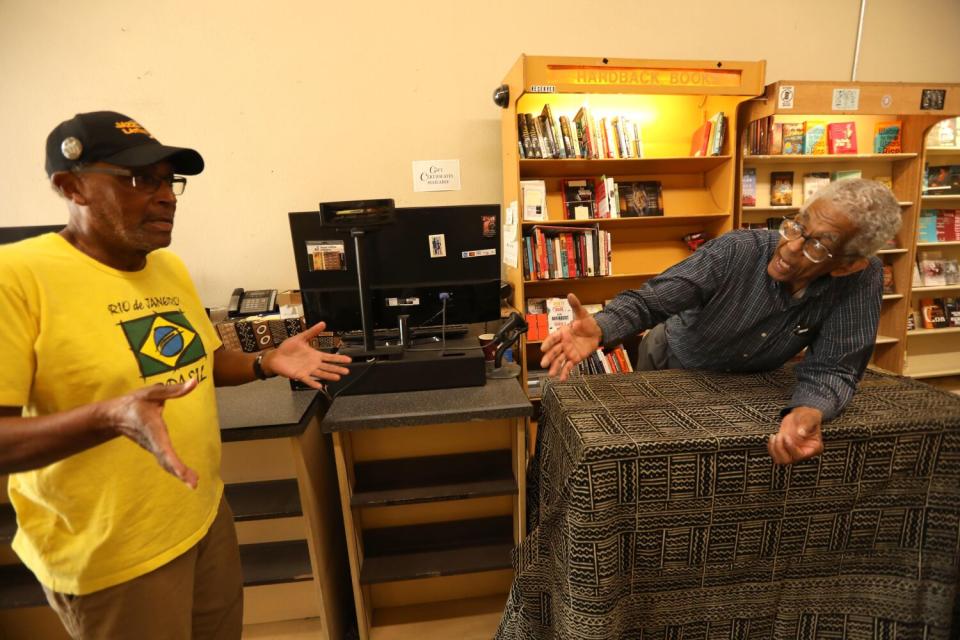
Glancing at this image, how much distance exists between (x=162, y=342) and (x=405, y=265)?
31.7 inches

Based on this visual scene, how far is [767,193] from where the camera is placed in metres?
3.22

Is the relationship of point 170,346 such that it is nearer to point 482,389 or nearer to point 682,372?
point 482,389

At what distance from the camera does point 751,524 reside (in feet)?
3.60

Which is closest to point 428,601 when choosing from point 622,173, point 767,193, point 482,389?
point 482,389

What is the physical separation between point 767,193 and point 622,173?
1.13m

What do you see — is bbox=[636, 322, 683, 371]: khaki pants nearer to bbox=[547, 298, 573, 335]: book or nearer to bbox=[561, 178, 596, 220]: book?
bbox=[547, 298, 573, 335]: book

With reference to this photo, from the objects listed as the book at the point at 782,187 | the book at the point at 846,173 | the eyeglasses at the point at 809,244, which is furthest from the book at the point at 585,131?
the book at the point at 846,173

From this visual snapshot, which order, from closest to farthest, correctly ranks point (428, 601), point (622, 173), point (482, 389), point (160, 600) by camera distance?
point (160, 600)
point (482, 389)
point (428, 601)
point (622, 173)

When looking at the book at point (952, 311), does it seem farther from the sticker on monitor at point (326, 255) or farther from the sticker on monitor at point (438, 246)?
the sticker on monitor at point (326, 255)

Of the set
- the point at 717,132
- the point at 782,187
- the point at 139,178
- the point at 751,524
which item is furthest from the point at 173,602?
the point at 782,187

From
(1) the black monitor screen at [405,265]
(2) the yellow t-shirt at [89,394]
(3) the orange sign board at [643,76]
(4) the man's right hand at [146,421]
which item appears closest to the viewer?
(4) the man's right hand at [146,421]

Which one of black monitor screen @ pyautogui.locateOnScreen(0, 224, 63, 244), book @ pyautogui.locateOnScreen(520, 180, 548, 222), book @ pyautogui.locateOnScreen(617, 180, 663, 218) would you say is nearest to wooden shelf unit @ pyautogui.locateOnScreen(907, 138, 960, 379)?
book @ pyautogui.locateOnScreen(617, 180, 663, 218)

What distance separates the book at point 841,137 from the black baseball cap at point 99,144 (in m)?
3.89

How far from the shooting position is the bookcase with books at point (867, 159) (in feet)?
9.09
